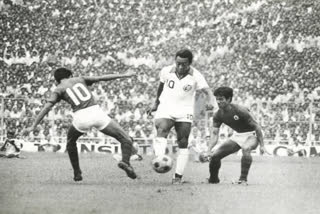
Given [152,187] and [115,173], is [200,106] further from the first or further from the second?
[152,187]

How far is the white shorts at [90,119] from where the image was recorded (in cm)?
1218

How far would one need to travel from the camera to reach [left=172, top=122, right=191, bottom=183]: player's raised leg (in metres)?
12.6

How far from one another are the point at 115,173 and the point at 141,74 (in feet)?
66.5

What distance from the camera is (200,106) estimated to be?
31.9 metres

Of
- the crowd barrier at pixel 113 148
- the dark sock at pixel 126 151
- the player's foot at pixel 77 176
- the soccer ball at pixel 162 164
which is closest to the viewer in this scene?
the dark sock at pixel 126 151

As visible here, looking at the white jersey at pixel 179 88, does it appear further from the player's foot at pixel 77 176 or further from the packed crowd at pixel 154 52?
the packed crowd at pixel 154 52

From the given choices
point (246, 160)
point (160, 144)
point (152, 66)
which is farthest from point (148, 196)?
point (152, 66)

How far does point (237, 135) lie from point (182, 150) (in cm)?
142

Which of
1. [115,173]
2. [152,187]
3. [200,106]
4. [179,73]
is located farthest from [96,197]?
[200,106]

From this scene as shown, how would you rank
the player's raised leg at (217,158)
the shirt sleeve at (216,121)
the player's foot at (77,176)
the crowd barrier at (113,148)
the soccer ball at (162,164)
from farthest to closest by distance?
the crowd barrier at (113,148)
the shirt sleeve at (216,121)
the player's raised leg at (217,158)
the player's foot at (77,176)
the soccer ball at (162,164)

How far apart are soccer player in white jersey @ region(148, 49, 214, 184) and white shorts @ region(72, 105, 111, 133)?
110cm

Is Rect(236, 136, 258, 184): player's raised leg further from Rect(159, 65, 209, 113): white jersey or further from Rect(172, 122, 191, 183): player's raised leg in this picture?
Rect(159, 65, 209, 113): white jersey

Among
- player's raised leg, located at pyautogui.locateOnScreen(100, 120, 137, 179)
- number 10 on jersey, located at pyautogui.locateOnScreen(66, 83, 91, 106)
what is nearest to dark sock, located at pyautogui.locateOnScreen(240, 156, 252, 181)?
player's raised leg, located at pyautogui.locateOnScreen(100, 120, 137, 179)

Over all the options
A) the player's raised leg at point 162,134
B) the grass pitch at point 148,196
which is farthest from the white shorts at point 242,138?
the player's raised leg at point 162,134
